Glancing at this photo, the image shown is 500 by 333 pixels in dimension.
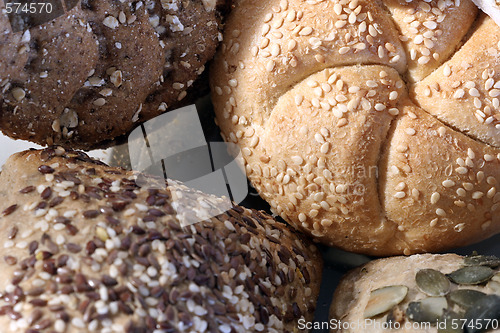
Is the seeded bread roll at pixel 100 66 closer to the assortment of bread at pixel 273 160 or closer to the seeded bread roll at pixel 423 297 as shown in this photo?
the assortment of bread at pixel 273 160

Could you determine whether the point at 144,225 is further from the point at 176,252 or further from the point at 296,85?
the point at 296,85

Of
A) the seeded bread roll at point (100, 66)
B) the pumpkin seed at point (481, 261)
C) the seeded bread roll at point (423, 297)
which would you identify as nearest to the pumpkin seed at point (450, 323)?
the seeded bread roll at point (423, 297)

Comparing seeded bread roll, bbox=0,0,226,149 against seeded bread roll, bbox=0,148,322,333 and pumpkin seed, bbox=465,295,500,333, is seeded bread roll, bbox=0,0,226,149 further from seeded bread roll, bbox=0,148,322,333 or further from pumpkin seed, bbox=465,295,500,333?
pumpkin seed, bbox=465,295,500,333

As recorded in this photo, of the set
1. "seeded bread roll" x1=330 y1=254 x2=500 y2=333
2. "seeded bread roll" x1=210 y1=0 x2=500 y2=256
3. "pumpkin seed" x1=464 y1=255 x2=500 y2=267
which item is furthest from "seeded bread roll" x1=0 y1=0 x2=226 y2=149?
"pumpkin seed" x1=464 y1=255 x2=500 y2=267

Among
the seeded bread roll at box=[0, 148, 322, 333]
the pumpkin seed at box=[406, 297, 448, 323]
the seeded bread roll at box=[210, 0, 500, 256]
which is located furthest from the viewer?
the seeded bread roll at box=[210, 0, 500, 256]

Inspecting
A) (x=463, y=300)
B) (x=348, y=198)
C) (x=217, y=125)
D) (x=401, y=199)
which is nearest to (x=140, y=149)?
(x=217, y=125)

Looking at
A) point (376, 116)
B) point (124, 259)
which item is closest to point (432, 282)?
point (376, 116)
